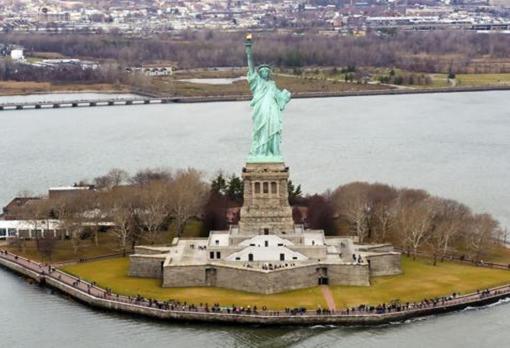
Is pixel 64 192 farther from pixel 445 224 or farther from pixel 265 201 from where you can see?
pixel 445 224

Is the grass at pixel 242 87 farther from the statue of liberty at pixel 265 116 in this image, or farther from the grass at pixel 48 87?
the statue of liberty at pixel 265 116

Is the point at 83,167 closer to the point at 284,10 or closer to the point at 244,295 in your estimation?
the point at 244,295

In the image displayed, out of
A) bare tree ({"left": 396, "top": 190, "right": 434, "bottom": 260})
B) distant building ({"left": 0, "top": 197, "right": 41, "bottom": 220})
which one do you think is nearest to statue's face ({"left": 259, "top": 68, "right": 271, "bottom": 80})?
bare tree ({"left": 396, "top": 190, "right": 434, "bottom": 260})

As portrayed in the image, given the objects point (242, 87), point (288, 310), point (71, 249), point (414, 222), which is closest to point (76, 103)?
point (242, 87)

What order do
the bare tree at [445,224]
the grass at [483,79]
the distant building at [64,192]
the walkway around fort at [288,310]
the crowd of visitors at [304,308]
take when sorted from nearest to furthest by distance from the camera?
the walkway around fort at [288,310] < the crowd of visitors at [304,308] < the bare tree at [445,224] < the distant building at [64,192] < the grass at [483,79]

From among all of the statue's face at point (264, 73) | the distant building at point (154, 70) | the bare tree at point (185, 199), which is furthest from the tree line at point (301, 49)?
the statue's face at point (264, 73)

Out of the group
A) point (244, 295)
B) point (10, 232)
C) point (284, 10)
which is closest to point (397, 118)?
point (10, 232)

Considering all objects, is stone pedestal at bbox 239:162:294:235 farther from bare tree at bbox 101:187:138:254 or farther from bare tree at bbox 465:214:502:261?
bare tree at bbox 465:214:502:261
